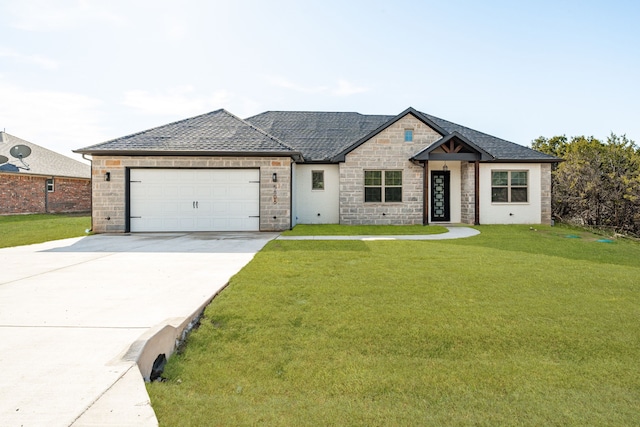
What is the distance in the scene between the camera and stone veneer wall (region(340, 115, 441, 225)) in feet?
49.8

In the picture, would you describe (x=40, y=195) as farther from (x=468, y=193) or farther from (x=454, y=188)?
(x=468, y=193)

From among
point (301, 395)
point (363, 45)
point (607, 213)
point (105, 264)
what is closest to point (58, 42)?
point (105, 264)

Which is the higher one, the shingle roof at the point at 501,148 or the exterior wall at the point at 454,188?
the shingle roof at the point at 501,148

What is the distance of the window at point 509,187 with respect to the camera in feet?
51.5

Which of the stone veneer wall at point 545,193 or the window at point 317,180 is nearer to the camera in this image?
the stone veneer wall at point 545,193

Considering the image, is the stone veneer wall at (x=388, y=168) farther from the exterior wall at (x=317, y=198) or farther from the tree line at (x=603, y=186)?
the tree line at (x=603, y=186)

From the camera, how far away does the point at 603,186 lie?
1641cm

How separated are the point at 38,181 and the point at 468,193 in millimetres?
26775

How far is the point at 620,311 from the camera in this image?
4051mm

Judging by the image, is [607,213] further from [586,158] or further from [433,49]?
[433,49]

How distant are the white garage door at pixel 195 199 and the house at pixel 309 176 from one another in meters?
0.04

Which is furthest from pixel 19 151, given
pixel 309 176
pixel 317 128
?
pixel 309 176

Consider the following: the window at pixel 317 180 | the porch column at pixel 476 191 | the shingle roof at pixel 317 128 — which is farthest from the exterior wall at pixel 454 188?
the window at pixel 317 180

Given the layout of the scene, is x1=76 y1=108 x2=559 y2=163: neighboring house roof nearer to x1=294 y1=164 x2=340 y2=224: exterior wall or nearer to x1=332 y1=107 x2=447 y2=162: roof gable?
x1=332 y1=107 x2=447 y2=162: roof gable
